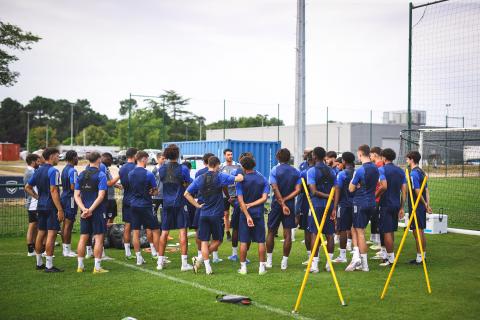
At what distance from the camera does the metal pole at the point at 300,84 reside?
12.7 metres

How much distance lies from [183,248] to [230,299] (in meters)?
2.34

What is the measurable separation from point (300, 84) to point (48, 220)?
285 inches

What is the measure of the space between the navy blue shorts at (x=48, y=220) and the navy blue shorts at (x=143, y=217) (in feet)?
4.35

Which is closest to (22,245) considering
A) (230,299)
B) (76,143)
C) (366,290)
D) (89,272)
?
(89,272)

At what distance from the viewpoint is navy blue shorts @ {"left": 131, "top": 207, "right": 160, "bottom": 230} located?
8773 millimetres

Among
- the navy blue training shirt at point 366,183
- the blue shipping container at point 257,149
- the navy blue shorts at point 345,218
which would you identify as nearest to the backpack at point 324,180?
the navy blue training shirt at point 366,183

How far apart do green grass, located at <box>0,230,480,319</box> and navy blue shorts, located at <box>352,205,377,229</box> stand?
0.84 meters

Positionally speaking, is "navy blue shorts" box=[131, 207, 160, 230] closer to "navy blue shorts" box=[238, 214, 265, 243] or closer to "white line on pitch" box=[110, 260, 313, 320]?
"white line on pitch" box=[110, 260, 313, 320]

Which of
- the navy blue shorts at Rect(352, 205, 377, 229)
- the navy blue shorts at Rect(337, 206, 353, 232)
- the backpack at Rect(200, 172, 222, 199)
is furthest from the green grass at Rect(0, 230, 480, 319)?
the backpack at Rect(200, 172, 222, 199)

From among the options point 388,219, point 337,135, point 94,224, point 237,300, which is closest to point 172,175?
point 94,224

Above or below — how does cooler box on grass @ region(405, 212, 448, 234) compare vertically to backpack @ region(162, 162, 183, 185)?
below

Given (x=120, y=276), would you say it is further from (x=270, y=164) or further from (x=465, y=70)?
(x=270, y=164)

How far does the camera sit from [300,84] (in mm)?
12734

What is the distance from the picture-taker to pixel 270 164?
22.2 meters
